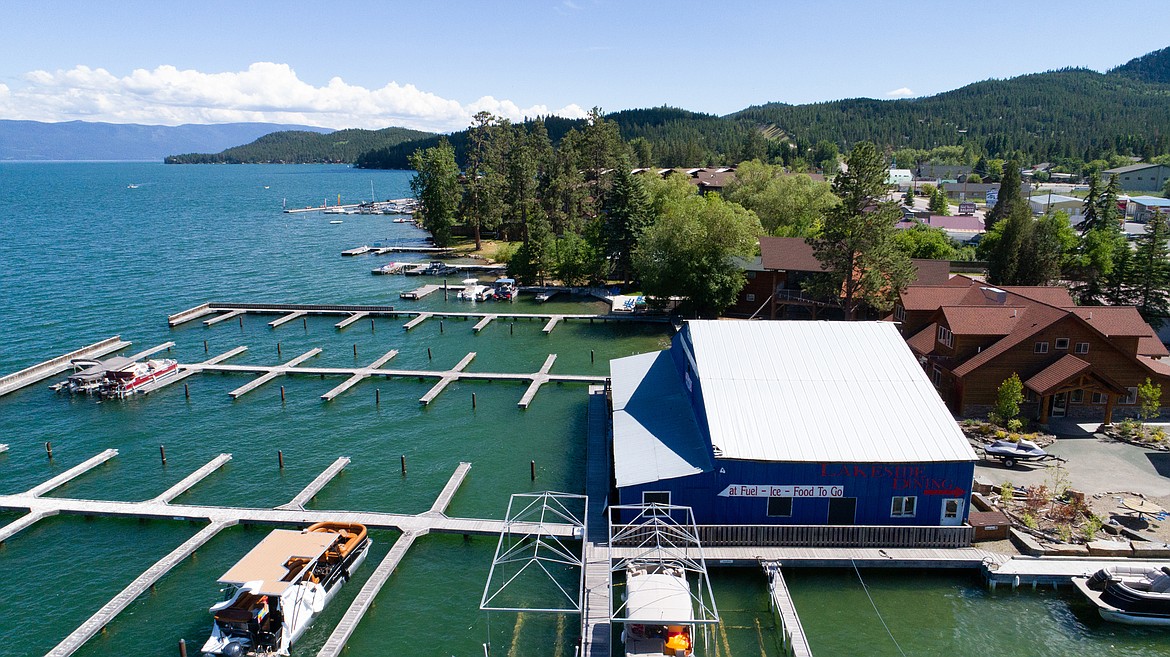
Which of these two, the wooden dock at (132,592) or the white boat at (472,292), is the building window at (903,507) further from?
the white boat at (472,292)

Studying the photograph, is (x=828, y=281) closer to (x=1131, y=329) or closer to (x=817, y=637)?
(x=1131, y=329)

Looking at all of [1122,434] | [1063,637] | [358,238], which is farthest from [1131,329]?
[358,238]

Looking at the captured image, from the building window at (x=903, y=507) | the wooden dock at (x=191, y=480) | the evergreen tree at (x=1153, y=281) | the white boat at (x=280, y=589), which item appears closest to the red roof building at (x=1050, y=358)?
the evergreen tree at (x=1153, y=281)

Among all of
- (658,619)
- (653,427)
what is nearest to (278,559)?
(658,619)

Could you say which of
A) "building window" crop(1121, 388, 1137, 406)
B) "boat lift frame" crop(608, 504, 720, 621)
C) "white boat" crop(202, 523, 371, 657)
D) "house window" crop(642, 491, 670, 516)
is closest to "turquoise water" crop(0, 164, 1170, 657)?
"white boat" crop(202, 523, 371, 657)

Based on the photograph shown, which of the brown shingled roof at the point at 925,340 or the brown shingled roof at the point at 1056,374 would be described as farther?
the brown shingled roof at the point at 925,340

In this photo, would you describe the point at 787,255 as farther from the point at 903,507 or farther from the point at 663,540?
the point at 663,540

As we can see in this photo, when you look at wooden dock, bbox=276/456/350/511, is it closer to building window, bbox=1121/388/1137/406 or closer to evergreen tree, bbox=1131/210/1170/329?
building window, bbox=1121/388/1137/406
